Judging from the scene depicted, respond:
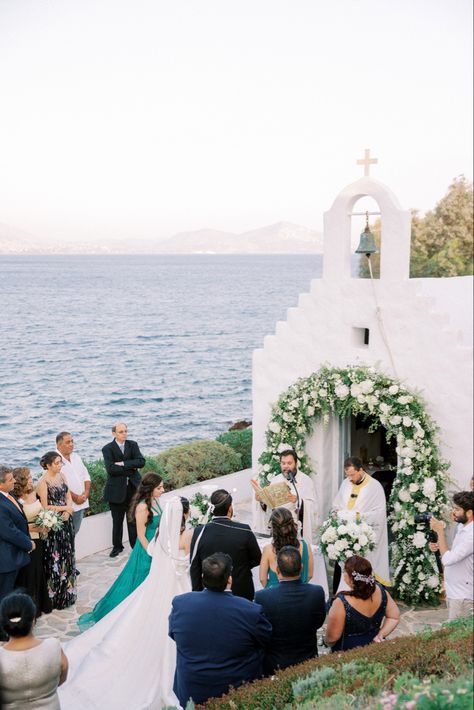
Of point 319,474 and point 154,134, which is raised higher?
point 154,134

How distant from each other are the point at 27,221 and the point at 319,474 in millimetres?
85024

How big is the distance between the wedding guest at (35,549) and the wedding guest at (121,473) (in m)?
2.00

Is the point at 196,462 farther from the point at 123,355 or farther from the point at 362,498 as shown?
the point at 123,355

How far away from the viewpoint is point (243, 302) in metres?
117

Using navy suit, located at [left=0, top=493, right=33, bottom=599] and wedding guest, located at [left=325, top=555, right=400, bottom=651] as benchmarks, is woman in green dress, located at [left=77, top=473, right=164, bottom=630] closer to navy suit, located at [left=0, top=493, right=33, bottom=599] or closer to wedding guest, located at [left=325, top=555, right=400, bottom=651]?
navy suit, located at [left=0, top=493, right=33, bottom=599]

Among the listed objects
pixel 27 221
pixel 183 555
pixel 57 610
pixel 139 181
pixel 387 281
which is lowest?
pixel 57 610

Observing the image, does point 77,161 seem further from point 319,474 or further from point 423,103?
point 319,474

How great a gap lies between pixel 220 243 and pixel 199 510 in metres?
141

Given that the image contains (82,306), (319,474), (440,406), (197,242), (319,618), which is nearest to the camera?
(319,618)

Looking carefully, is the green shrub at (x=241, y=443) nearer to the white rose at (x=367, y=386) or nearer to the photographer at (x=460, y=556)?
the white rose at (x=367, y=386)

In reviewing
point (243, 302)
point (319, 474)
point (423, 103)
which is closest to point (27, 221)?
point (243, 302)

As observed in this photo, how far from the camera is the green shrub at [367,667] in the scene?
15.5 ft

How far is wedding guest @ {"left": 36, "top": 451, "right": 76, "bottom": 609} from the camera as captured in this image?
9.44 m

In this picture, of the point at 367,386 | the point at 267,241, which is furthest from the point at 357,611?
the point at 267,241
